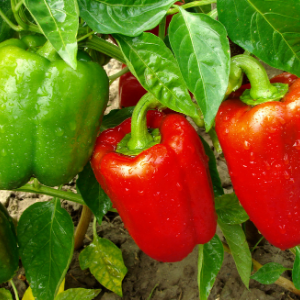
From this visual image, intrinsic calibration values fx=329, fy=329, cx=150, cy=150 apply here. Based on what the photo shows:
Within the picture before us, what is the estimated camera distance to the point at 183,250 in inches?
38.9

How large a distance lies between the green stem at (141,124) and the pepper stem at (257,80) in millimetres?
224

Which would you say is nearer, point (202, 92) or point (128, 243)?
point (202, 92)

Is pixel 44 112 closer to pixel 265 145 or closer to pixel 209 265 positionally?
pixel 265 145

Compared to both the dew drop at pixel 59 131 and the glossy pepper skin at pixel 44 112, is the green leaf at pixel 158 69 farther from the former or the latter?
the dew drop at pixel 59 131

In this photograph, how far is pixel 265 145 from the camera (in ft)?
2.54

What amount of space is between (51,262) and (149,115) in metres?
0.59

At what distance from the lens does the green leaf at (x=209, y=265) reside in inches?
43.7

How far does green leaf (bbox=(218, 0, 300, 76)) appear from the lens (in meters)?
0.69

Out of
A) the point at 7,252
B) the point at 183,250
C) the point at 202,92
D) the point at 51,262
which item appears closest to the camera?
the point at 202,92

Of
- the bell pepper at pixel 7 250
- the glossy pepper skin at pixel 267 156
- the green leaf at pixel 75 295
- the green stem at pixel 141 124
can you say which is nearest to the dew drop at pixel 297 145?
the glossy pepper skin at pixel 267 156

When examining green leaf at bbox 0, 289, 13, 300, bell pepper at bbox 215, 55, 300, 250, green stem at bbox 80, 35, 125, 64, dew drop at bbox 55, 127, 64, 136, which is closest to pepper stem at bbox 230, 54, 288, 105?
bell pepper at bbox 215, 55, 300, 250

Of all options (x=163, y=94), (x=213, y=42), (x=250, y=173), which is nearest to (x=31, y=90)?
(x=163, y=94)

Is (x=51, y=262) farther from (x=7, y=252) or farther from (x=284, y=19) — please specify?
(x=284, y=19)

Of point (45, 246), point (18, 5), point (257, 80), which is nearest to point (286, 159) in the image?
point (257, 80)
